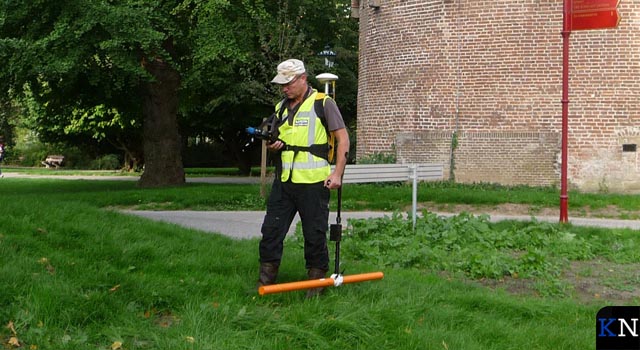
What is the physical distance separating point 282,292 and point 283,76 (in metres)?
1.70

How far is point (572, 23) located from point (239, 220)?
6909 mm

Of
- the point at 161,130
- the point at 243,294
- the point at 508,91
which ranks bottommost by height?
the point at 243,294

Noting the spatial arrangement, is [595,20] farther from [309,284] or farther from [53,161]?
[53,161]

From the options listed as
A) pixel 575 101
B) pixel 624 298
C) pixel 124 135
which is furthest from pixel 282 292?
pixel 124 135

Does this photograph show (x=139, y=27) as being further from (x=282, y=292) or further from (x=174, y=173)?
(x=282, y=292)

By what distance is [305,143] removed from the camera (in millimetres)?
5926

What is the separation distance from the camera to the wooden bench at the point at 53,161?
49.8 m

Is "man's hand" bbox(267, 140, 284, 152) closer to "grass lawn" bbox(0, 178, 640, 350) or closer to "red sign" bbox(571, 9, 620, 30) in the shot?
"grass lawn" bbox(0, 178, 640, 350)

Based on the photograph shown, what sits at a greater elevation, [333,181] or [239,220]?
[333,181]

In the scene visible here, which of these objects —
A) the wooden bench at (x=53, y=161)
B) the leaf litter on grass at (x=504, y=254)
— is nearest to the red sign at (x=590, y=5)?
the leaf litter on grass at (x=504, y=254)

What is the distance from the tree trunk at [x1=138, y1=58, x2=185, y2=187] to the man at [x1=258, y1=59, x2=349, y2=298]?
582 inches

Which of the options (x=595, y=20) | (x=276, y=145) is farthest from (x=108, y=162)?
(x=276, y=145)

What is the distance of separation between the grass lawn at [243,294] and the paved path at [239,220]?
2647 millimetres

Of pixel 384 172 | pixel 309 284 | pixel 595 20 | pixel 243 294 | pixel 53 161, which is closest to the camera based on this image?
pixel 309 284
